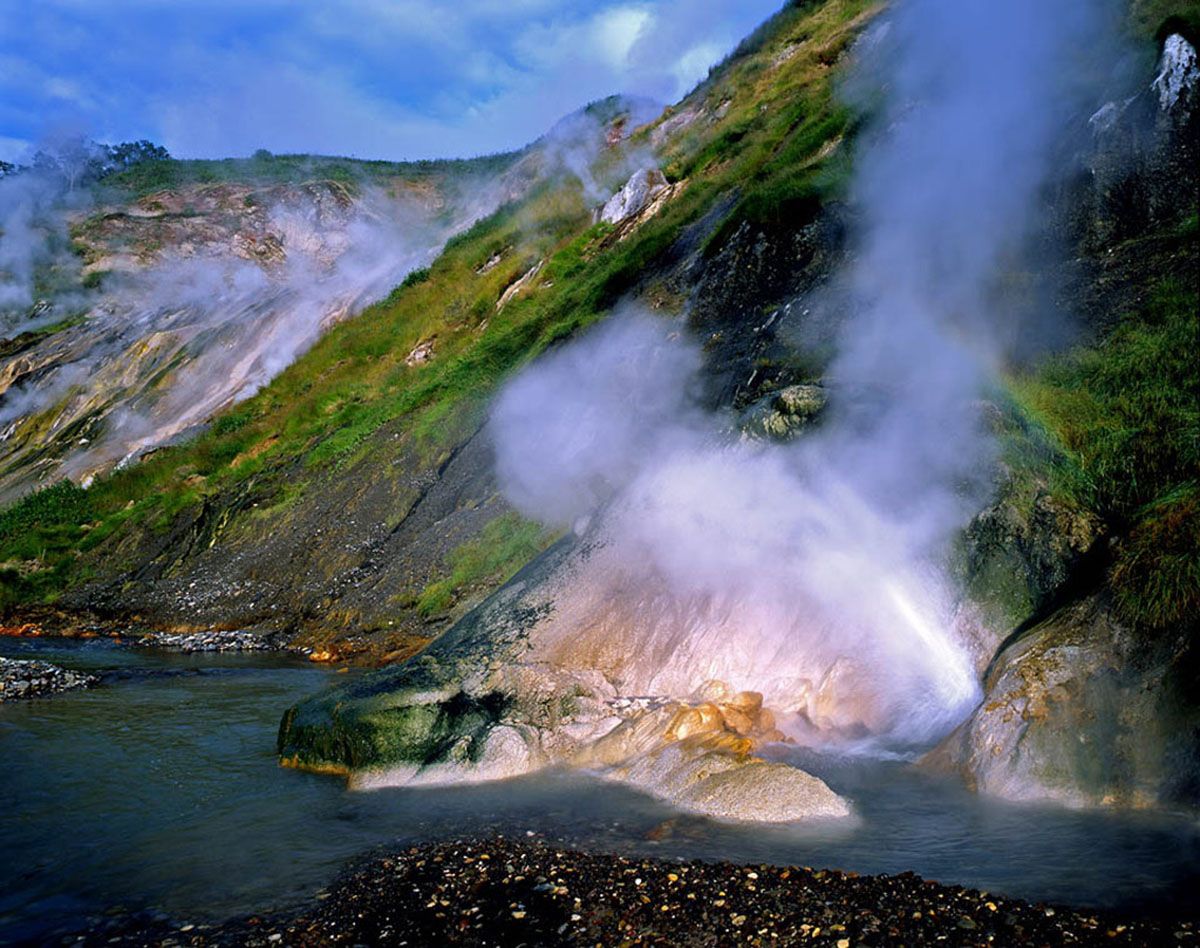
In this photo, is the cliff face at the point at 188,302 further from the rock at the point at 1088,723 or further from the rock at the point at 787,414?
the rock at the point at 1088,723

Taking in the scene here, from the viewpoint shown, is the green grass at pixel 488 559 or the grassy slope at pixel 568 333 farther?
the green grass at pixel 488 559

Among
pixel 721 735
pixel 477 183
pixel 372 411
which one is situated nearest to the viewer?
pixel 721 735

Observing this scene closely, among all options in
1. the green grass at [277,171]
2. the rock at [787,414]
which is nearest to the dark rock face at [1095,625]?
the rock at [787,414]

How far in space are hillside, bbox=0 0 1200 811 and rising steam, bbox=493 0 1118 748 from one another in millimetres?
531

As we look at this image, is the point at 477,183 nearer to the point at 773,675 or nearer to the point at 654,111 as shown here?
the point at 654,111

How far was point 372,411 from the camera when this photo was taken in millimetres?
27250

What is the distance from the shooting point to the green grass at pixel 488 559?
16797mm

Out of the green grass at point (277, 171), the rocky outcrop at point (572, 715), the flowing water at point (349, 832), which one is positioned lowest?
the flowing water at point (349, 832)

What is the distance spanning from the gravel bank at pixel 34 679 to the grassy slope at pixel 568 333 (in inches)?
245

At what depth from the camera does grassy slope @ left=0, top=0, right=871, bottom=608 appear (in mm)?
22969

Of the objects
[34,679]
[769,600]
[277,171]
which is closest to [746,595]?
[769,600]

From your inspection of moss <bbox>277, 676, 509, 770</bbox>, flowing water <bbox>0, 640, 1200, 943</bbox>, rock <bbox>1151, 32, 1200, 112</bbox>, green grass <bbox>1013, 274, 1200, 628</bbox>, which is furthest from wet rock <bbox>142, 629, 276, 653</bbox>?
rock <bbox>1151, 32, 1200, 112</bbox>

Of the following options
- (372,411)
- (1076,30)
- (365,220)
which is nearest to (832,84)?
(1076,30)

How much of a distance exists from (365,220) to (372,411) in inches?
1753
